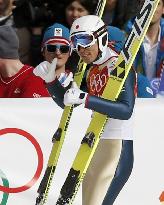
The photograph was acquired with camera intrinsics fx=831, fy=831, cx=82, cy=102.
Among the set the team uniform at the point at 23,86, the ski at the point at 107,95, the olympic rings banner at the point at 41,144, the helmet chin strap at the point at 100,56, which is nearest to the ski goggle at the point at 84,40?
the helmet chin strap at the point at 100,56

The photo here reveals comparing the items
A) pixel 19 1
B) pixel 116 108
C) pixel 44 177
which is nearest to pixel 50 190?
pixel 44 177

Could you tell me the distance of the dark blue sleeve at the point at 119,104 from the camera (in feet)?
16.9

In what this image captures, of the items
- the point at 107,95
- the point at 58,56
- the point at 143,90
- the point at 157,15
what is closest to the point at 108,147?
the point at 107,95

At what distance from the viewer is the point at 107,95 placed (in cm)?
531

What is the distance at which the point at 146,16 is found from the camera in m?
5.32

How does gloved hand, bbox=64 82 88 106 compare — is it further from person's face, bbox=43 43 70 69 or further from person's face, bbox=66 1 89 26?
person's face, bbox=66 1 89 26

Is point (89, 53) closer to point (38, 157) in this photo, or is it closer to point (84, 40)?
point (84, 40)

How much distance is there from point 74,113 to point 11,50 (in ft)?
3.34

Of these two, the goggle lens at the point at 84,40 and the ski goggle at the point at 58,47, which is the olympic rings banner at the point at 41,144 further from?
the ski goggle at the point at 58,47

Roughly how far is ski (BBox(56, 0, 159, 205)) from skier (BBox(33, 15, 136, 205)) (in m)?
0.08

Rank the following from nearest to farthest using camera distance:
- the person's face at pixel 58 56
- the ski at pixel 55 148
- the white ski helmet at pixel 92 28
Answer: the white ski helmet at pixel 92 28 → the ski at pixel 55 148 → the person's face at pixel 58 56

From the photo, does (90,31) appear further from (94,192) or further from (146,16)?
(94,192)

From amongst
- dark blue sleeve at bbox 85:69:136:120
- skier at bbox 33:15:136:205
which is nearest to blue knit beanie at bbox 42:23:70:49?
skier at bbox 33:15:136:205

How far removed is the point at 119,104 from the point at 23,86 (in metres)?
1.33
